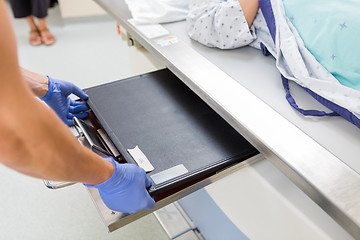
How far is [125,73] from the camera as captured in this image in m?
2.37

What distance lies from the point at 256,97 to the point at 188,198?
66 cm

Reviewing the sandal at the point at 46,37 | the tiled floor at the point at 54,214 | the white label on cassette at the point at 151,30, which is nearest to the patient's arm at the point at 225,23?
the white label on cassette at the point at 151,30

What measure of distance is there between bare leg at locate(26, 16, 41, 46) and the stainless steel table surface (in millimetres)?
2057

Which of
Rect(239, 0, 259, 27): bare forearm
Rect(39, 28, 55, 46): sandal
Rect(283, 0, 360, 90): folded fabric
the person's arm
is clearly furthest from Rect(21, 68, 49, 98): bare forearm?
Rect(39, 28, 55, 46): sandal

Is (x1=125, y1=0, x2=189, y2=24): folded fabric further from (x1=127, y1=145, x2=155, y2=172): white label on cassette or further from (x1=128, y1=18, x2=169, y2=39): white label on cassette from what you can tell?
(x1=127, y1=145, x2=155, y2=172): white label on cassette

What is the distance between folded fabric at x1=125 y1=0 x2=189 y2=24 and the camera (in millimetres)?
1231

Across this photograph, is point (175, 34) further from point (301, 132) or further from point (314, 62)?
point (301, 132)

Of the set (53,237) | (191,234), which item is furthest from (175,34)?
(53,237)

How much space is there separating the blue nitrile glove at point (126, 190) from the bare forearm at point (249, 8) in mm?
662

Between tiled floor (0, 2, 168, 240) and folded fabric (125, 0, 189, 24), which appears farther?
tiled floor (0, 2, 168, 240)

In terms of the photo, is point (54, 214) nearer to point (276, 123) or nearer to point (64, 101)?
point (64, 101)

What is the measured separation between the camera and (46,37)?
110 inches

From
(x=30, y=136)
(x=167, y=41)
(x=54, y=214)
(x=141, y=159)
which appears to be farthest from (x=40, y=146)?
(x=54, y=214)

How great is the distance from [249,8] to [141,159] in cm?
63
